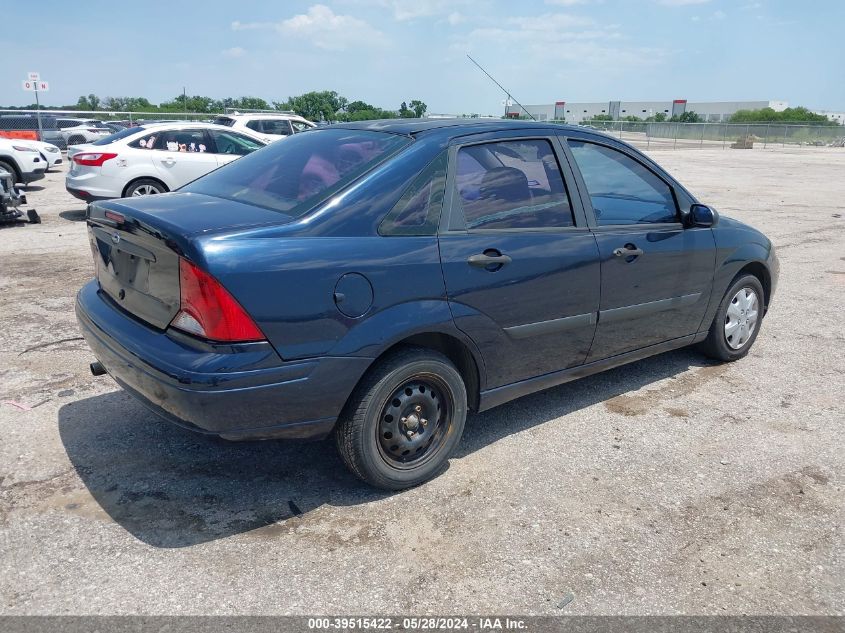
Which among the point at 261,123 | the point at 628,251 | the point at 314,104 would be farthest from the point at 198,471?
the point at 314,104

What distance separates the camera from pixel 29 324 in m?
Answer: 5.76

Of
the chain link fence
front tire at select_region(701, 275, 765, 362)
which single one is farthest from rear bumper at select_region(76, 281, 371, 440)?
the chain link fence

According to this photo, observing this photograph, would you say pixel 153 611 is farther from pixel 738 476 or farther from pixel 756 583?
pixel 738 476

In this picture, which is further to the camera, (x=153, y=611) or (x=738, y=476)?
(x=738, y=476)

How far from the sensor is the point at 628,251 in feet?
13.6

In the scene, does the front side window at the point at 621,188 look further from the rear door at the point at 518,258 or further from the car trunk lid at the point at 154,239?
the car trunk lid at the point at 154,239

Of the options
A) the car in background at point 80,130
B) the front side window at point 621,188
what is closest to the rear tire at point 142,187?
the front side window at point 621,188

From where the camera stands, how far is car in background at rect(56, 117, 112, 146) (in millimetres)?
27625

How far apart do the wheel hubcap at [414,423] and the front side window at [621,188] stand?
4.89 feet

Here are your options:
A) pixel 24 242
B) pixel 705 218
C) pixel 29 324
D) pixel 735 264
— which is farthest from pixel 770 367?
pixel 24 242

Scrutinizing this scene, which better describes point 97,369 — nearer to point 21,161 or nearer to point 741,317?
point 741,317

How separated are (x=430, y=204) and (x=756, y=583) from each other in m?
2.15

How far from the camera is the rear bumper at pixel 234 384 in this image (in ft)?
9.18

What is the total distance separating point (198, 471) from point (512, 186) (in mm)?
2204
